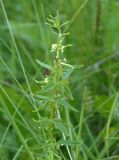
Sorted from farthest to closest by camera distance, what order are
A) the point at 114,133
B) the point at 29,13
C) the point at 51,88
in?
1. the point at 29,13
2. the point at 114,133
3. the point at 51,88

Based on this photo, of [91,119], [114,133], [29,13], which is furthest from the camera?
[29,13]

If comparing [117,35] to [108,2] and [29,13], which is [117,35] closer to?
[108,2]

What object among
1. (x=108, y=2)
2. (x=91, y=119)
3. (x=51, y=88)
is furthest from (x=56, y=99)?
(x=108, y=2)

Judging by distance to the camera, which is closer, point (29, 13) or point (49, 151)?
point (49, 151)

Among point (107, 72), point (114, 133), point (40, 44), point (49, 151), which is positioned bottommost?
point (49, 151)

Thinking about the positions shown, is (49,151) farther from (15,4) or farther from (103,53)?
(15,4)

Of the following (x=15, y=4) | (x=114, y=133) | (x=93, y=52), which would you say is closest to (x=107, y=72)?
(x=93, y=52)

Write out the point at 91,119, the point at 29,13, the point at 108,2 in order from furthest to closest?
the point at 29,13, the point at 108,2, the point at 91,119

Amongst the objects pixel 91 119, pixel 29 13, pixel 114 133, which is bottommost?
pixel 114 133

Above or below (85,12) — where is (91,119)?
below
